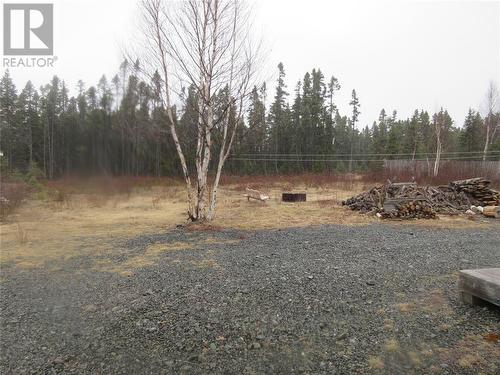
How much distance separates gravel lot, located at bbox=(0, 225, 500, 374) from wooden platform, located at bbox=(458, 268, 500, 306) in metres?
0.13

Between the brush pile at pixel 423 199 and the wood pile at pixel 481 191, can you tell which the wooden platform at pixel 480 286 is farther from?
the wood pile at pixel 481 191

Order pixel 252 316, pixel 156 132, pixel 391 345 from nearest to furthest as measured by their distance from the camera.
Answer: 1. pixel 391 345
2. pixel 252 316
3. pixel 156 132

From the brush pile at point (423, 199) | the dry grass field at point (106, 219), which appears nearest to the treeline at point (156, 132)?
the dry grass field at point (106, 219)

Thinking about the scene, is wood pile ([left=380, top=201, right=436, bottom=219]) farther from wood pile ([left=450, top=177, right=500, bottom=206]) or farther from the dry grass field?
wood pile ([left=450, top=177, right=500, bottom=206])

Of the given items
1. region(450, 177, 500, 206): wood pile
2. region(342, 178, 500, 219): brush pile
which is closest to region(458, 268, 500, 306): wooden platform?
region(342, 178, 500, 219): brush pile

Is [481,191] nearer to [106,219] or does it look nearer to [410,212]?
[410,212]

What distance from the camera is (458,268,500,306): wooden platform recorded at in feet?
9.76

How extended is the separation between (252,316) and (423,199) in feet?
29.1

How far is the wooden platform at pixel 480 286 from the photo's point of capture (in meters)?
2.97

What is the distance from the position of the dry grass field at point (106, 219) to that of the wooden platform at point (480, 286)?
519 cm

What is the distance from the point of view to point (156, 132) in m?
9.02

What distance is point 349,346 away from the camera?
8.44 feet

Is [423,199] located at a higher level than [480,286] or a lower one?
higher

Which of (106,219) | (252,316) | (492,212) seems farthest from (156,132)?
(492,212)
